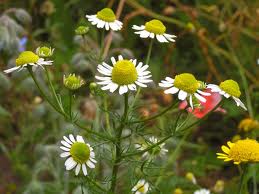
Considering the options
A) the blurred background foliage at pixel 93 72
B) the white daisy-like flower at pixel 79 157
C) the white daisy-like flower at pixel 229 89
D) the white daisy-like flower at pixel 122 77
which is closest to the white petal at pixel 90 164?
the white daisy-like flower at pixel 79 157

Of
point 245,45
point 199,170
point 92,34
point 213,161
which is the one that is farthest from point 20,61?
point 245,45

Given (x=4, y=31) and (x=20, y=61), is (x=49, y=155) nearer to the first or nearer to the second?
(x=4, y=31)

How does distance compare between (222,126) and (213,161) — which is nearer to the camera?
(213,161)

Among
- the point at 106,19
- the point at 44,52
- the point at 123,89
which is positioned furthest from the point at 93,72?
the point at 123,89

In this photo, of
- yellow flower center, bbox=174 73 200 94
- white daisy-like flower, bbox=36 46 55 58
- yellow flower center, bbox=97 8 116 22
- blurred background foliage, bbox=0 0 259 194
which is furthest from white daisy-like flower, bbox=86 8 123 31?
blurred background foliage, bbox=0 0 259 194

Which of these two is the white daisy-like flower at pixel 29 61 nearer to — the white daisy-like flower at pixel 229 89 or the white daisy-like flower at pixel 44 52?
the white daisy-like flower at pixel 44 52
